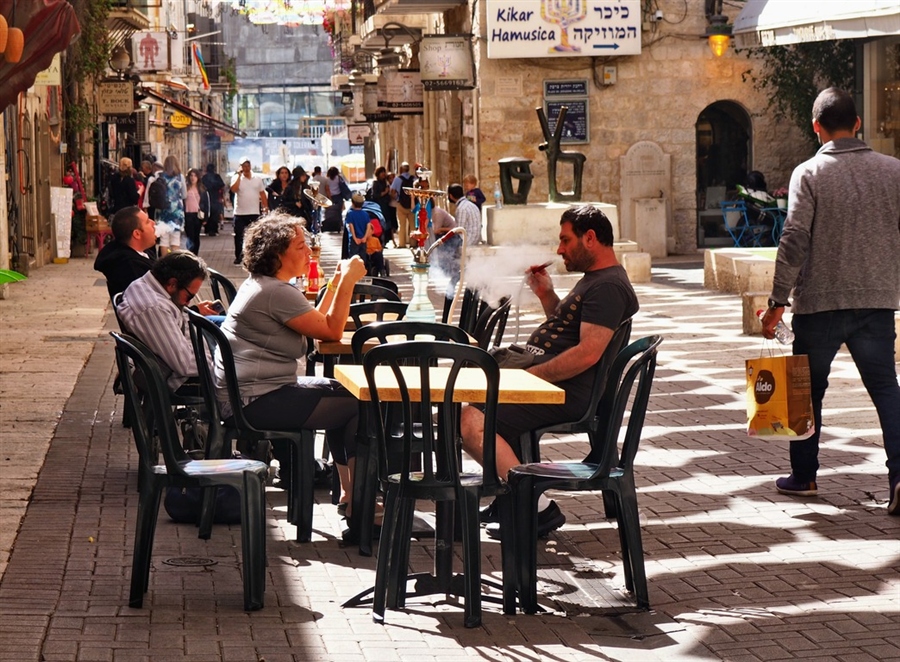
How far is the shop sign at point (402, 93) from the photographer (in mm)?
29578

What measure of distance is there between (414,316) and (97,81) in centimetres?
2570

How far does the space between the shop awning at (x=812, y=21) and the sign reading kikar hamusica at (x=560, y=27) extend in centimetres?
409

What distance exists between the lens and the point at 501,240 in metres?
20.2

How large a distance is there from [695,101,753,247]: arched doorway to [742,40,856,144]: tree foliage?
84 centimetres

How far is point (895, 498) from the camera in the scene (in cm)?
672

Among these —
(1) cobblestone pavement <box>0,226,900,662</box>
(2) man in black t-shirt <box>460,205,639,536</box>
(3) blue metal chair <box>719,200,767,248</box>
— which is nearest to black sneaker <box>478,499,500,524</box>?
(2) man in black t-shirt <box>460,205,639,536</box>

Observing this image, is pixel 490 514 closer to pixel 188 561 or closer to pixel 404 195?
pixel 188 561

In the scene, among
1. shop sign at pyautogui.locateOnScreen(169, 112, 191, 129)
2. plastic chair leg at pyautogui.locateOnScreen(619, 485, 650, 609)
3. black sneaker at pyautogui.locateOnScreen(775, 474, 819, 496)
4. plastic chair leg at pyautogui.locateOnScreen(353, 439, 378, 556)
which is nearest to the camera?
plastic chair leg at pyautogui.locateOnScreen(619, 485, 650, 609)

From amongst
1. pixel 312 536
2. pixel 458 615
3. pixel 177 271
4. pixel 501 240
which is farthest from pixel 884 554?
pixel 501 240

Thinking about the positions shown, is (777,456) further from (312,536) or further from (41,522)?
(41,522)

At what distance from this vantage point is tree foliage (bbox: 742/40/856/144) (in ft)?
76.8

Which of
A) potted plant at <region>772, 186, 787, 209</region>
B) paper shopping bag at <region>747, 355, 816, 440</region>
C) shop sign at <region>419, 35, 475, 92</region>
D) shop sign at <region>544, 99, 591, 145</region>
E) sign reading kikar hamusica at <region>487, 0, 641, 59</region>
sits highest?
sign reading kikar hamusica at <region>487, 0, 641, 59</region>

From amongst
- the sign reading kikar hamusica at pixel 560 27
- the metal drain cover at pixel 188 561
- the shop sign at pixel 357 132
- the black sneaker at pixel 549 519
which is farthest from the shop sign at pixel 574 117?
the shop sign at pixel 357 132

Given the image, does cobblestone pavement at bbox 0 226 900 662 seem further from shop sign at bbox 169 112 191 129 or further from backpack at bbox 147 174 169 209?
shop sign at bbox 169 112 191 129
